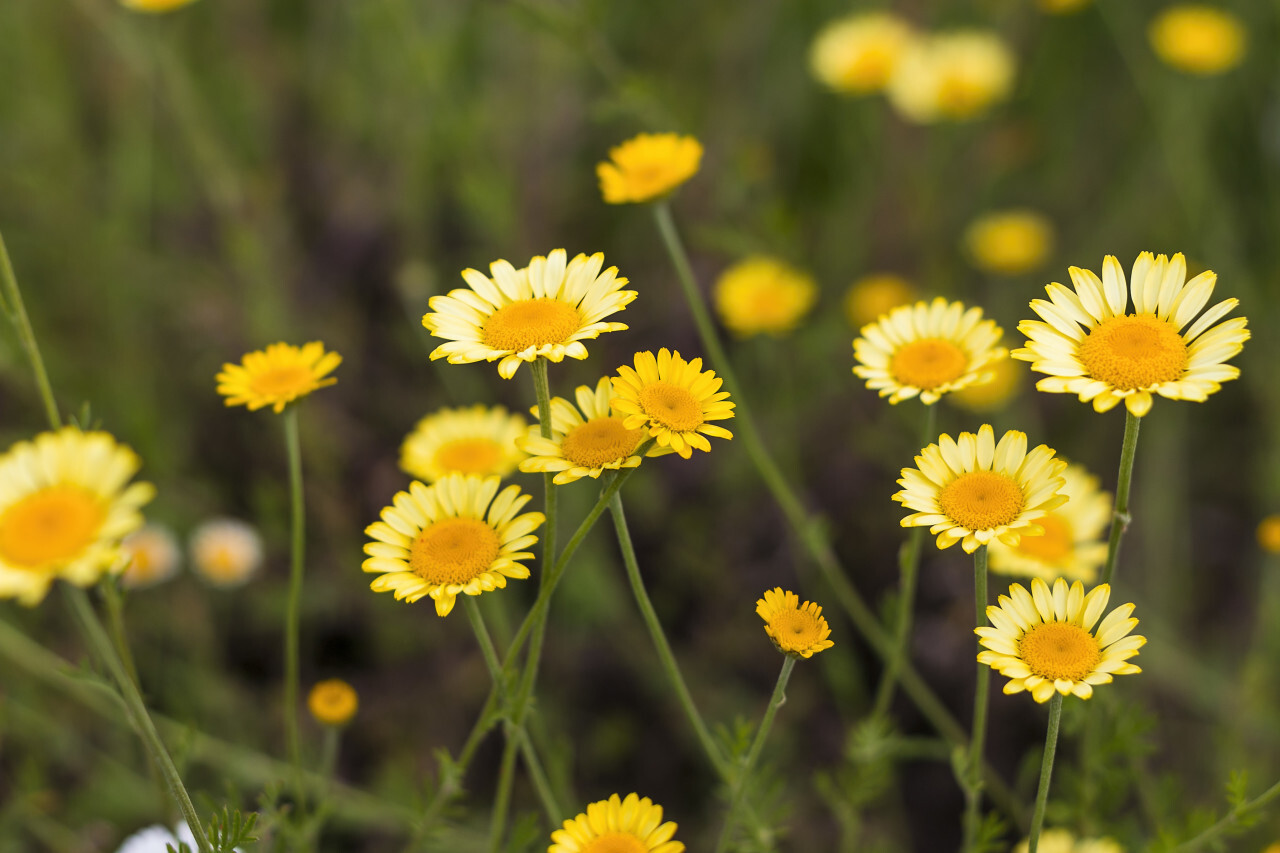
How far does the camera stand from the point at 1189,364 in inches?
54.2

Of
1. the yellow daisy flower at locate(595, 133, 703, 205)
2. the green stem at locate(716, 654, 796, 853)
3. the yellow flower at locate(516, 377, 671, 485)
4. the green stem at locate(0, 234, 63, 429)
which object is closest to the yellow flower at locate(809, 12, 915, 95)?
the yellow daisy flower at locate(595, 133, 703, 205)

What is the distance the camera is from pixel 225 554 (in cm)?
283

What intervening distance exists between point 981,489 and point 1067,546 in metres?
0.65

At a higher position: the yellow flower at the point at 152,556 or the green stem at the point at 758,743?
the yellow flower at the point at 152,556

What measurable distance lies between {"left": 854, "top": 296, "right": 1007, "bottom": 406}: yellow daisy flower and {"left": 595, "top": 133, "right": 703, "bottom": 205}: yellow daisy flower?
1.88 ft

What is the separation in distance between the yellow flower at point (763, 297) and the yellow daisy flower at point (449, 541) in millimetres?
1616

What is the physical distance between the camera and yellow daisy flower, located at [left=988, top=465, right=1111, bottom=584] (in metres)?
1.90

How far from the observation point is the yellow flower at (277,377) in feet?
5.28

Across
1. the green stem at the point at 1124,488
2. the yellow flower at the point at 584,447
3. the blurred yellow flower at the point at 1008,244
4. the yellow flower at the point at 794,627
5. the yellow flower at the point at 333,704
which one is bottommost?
the yellow flower at the point at 794,627

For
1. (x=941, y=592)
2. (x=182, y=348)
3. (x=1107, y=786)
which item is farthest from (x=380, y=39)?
(x=1107, y=786)

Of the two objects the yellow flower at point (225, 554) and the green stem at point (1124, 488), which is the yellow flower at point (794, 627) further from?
the yellow flower at point (225, 554)

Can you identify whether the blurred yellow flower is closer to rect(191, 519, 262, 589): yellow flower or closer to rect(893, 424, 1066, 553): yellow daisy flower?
rect(893, 424, 1066, 553): yellow daisy flower

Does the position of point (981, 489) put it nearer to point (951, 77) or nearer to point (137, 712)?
point (137, 712)

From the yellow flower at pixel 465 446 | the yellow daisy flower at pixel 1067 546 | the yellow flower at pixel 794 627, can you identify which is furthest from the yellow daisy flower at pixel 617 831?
the yellow daisy flower at pixel 1067 546
